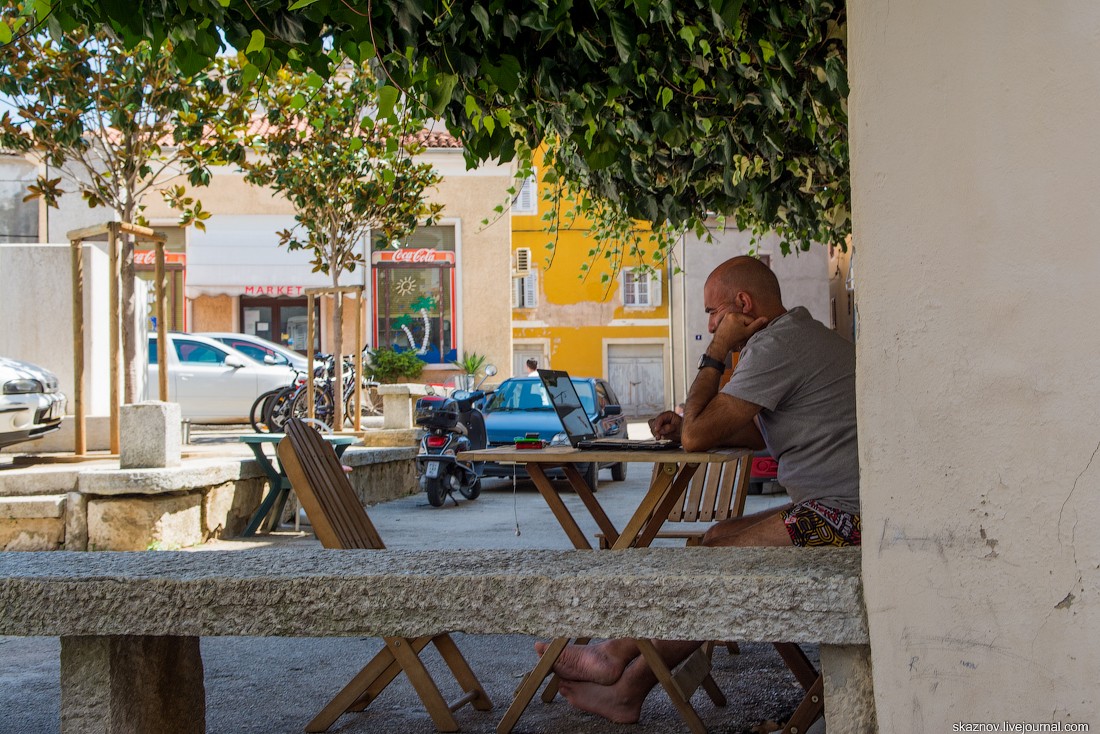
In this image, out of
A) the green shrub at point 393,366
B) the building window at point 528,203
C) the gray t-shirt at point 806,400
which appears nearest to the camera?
the gray t-shirt at point 806,400

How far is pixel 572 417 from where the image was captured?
15.1ft

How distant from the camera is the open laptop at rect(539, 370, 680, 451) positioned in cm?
414

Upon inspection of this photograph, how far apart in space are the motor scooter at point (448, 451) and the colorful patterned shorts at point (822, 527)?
27.4ft

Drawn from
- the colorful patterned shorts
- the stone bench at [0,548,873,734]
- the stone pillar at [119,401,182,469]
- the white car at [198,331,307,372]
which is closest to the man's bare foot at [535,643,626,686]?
the colorful patterned shorts

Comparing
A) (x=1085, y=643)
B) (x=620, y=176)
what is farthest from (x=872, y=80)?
(x=620, y=176)

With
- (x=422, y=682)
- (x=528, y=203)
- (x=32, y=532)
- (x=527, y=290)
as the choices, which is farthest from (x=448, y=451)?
(x=527, y=290)

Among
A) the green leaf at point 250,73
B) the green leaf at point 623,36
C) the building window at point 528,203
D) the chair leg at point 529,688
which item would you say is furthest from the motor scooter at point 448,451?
the building window at point 528,203

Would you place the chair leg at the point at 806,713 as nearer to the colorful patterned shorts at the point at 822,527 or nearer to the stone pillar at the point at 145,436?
the colorful patterned shorts at the point at 822,527

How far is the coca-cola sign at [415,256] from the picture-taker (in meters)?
30.6

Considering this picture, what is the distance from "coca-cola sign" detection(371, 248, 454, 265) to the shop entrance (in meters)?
2.76

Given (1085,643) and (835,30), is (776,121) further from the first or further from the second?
(1085,643)

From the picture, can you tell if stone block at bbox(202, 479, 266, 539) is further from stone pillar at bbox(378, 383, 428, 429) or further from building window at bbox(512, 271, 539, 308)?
building window at bbox(512, 271, 539, 308)

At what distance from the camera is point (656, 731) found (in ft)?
12.8

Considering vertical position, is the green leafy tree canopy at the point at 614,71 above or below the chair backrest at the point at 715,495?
above
